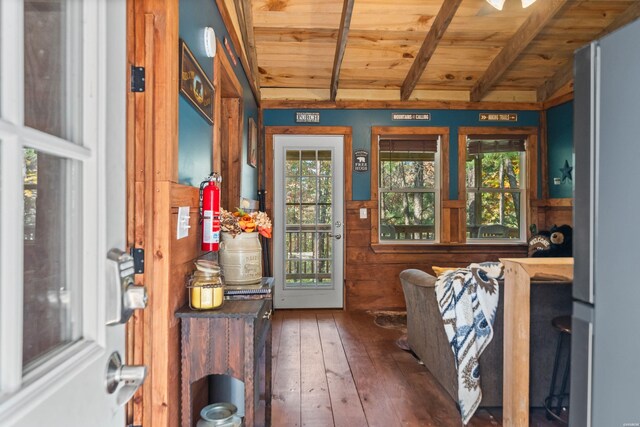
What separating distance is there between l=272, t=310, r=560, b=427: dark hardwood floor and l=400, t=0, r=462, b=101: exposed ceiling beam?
2884mm

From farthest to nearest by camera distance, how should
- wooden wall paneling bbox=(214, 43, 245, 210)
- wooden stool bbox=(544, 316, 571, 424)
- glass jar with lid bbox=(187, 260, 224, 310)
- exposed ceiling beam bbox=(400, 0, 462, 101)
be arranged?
1. exposed ceiling beam bbox=(400, 0, 462, 101)
2. wooden wall paneling bbox=(214, 43, 245, 210)
3. wooden stool bbox=(544, 316, 571, 424)
4. glass jar with lid bbox=(187, 260, 224, 310)

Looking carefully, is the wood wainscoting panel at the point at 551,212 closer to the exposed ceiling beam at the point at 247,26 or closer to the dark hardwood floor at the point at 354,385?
the dark hardwood floor at the point at 354,385

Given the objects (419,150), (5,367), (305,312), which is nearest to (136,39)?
(5,367)

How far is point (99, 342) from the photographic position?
0.68 meters

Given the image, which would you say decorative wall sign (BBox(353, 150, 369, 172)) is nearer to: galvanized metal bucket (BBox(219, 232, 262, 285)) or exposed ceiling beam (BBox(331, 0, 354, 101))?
exposed ceiling beam (BBox(331, 0, 354, 101))

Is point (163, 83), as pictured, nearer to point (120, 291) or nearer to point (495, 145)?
point (120, 291)

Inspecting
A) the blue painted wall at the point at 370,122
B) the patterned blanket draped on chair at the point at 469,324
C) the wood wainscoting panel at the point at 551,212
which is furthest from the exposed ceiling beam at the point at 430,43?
the patterned blanket draped on chair at the point at 469,324

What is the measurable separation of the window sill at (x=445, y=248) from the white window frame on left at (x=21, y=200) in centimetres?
461

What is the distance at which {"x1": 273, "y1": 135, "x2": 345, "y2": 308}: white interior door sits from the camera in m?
5.18

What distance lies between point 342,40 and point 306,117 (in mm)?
1426

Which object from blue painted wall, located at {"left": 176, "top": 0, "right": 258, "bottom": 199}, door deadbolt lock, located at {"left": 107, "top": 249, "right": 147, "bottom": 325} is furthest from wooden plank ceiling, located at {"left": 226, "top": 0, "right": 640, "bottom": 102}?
door deadbolt lock, located at {"left": 107, "top": 249, "right": 147, "bottom": 325}

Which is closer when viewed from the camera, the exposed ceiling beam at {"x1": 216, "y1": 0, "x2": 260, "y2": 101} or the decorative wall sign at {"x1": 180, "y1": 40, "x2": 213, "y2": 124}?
the decorative wall sign at {"x1": 180, "y1": 40, "x2": 213, "y2": 124}

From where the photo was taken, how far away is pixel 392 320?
181 inches

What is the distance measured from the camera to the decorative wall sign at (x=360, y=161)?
205 inches
